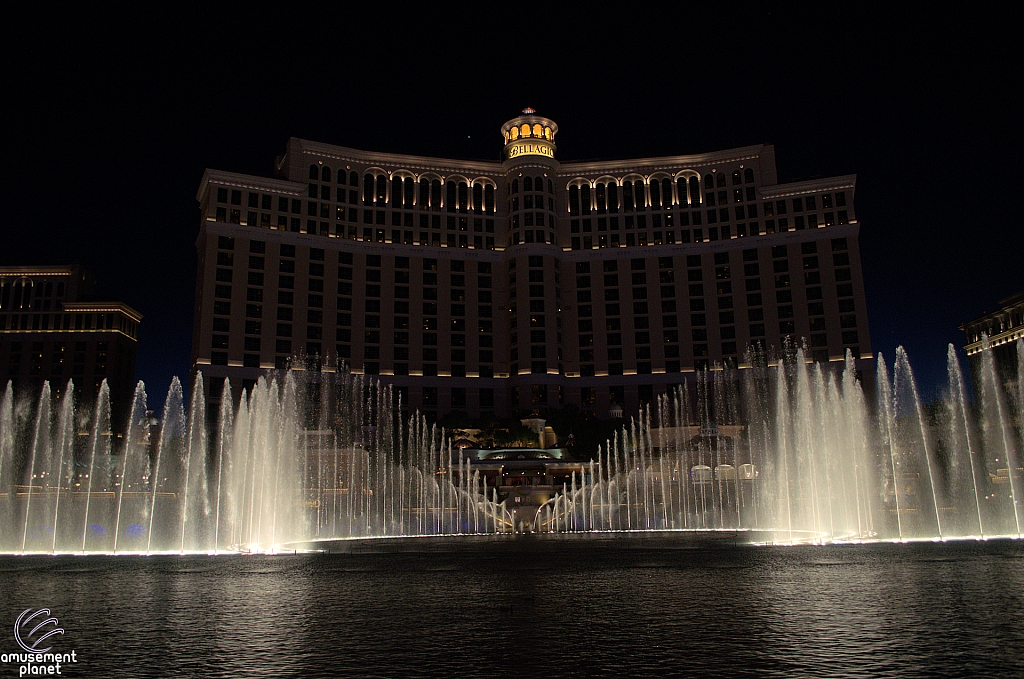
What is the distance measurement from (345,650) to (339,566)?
13.3m

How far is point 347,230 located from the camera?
108 m

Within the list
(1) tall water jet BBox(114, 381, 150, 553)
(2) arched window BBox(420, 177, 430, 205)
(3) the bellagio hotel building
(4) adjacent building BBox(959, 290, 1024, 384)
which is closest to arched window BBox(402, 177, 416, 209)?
(3) the bellagio hotel building

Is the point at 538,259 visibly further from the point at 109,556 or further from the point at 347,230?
the point at 109,556

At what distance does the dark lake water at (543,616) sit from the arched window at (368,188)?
8940 centimetres

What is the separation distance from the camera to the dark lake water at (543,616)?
403 inches

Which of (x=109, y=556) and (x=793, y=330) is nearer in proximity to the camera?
(x=109, y=556)

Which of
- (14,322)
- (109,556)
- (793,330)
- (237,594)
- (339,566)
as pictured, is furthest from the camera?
(14,322)

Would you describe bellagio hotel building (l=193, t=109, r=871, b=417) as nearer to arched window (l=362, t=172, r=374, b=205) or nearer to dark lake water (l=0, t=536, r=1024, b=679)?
arched window (l=362, t=172, r=374, b=205)

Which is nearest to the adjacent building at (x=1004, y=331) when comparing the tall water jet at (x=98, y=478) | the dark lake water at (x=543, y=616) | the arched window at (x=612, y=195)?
the arched window at (x=612, y=195)

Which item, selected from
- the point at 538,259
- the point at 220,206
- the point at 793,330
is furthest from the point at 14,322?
the point at 793,330

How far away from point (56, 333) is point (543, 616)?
14597 centimetres

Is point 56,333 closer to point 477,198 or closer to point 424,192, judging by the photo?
point 424,192

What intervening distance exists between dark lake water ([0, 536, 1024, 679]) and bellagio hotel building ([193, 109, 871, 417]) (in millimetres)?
79320

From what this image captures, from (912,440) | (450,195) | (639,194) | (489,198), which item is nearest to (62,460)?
(912,440)
